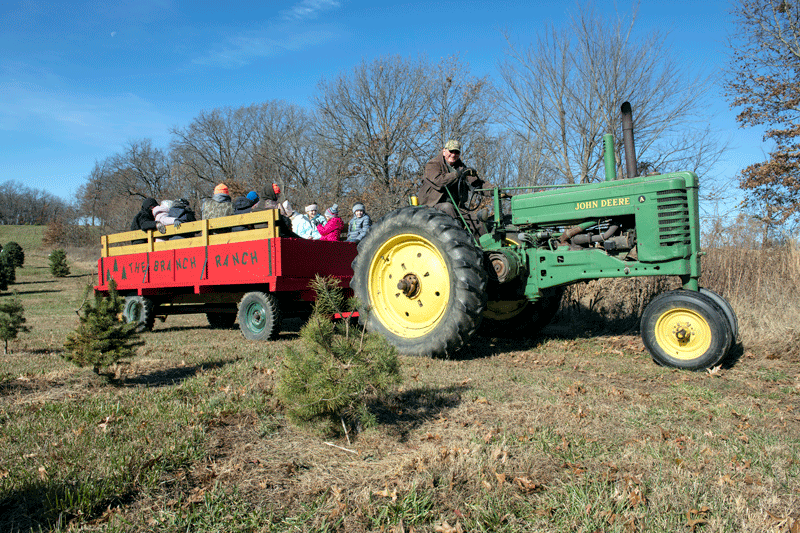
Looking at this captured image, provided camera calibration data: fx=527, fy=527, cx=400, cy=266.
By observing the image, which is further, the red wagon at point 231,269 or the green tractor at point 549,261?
the red wagon at point 231,269

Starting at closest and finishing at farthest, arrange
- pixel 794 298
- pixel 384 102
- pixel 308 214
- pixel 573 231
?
pixel 573 231
pixel 794 298
pixel 308 214
pixel 384 102

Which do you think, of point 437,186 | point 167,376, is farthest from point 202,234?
point 437,186

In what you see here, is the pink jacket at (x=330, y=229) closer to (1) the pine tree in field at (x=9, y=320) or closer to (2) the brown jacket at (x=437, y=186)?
(2) the brown jacket at (x=437, y=186)

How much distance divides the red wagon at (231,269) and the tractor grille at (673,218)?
370 centimetres

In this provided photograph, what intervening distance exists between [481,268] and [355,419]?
269cm

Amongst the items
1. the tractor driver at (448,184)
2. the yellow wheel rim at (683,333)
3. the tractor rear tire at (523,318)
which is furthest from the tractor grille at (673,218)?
the tractor driver at (448,184)

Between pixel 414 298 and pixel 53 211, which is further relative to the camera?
pixel 53 211

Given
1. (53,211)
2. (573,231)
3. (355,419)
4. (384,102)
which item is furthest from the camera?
(53,211)

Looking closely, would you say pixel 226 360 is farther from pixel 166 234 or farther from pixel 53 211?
pixel 53 211

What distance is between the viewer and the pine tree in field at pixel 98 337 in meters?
4.16

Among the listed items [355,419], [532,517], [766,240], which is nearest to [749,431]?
[532,517]

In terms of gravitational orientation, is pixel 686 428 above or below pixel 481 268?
below

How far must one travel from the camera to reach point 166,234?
8.36 m

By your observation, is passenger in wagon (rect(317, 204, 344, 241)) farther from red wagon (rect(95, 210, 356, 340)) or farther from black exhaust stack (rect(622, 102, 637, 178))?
black exhaust stack (rect(622, 102, 637, 178))
